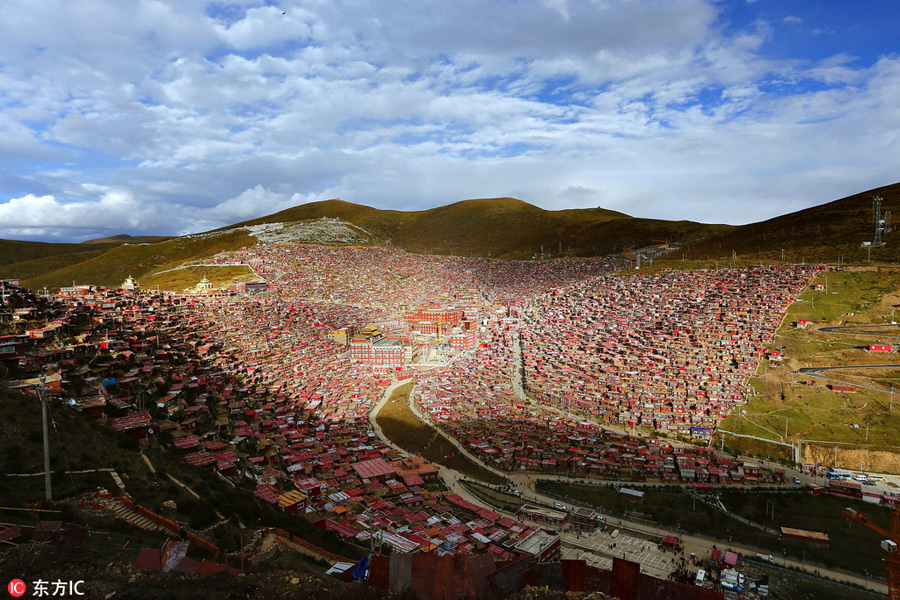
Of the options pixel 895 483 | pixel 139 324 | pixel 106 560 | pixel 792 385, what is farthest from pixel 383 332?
pixel 106 560

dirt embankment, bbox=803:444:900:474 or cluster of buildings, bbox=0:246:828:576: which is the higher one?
cluster of buildings, bbox=0:246:828:576

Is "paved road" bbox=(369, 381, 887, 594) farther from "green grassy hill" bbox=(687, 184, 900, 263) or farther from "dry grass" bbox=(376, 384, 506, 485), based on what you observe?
"green grassy hill" bbox=(687, 184, 900, 263)

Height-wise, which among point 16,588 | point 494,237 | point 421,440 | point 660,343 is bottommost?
point 421,440

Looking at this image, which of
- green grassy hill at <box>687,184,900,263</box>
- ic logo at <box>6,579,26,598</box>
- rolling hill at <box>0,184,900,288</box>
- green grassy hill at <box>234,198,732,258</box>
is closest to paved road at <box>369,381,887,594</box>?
ic logo at <box>6,579,26,598</box>

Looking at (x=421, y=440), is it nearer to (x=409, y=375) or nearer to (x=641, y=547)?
(x=409, y=375)

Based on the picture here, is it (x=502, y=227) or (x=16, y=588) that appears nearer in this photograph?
(x=16, y=588)

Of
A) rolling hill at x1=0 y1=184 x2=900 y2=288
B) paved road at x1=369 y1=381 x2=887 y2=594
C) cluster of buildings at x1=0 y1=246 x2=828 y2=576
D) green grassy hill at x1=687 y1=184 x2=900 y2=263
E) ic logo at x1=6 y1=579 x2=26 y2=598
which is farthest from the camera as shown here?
rolling hill at x1=0 y1=184 x2=900 y2=288

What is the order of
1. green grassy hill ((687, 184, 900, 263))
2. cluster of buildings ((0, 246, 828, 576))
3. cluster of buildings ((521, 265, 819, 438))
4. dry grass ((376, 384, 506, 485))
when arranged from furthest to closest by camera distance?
green grassy hill ((687, 184, 900, 263)) < cluster of buildings ((521, 265, 819, 438)) < dry grass ((376, 384, 506, 485)) < cluster of buildings ((0, 246, 828, 576))

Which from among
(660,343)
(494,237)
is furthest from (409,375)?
(494,237)

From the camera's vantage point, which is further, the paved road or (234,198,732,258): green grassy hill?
(234,198,732,258): green grassy hill
